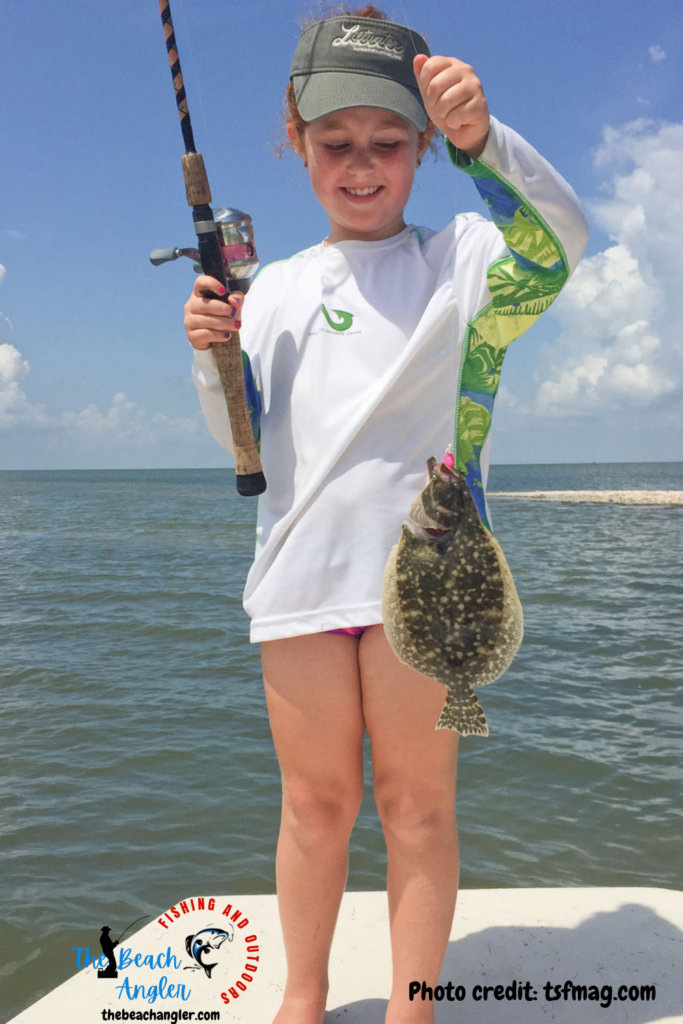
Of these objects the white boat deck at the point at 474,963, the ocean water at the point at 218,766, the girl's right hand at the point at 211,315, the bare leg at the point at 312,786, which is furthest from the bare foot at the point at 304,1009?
the girl's right hand at the point at 211,315

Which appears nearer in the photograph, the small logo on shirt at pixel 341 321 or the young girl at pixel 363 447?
the young girl at pixel 363 447

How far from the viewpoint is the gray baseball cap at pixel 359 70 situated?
2133 mm

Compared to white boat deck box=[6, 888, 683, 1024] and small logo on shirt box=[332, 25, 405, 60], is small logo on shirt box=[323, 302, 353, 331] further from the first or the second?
white boat deck box=[6, 888, 683, 1024]

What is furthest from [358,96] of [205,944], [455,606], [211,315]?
[205,944]

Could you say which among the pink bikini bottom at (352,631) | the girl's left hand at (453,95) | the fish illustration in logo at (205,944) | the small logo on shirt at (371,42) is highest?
the small logo on shirt at (371,42)

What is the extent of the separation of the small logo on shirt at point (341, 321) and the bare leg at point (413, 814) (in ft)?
2.74

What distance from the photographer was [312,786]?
2.33 m

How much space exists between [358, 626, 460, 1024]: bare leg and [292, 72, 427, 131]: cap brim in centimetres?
135

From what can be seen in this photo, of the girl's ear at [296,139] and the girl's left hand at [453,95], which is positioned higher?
the girl's ear at [296,139]

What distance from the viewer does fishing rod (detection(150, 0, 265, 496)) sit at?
2301 millimetres

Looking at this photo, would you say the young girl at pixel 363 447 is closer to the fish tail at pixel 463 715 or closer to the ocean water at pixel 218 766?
the fish tail at pixel 463 715

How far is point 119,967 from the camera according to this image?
2.92 metres

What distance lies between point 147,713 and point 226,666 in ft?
4.87

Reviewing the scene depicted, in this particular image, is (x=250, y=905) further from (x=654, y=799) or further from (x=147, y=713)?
(x=147, y=713)
